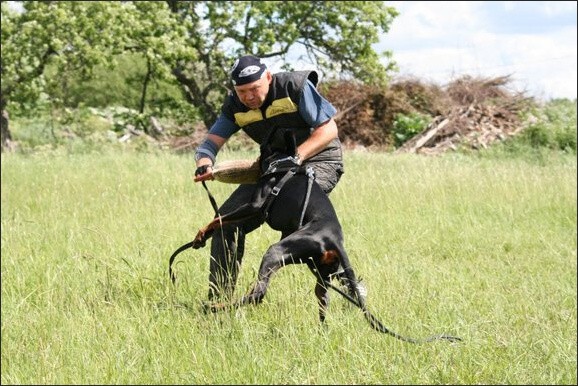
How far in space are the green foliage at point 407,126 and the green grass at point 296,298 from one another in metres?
14.9

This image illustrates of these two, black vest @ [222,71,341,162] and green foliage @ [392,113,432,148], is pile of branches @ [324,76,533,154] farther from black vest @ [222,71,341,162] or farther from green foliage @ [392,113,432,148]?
black vest @ [222,71,341,162]

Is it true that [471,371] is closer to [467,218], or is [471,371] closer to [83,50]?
[467,218]

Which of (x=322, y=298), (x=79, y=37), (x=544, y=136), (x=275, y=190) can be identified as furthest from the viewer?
(x=544, y=136)

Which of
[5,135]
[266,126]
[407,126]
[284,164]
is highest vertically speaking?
[266,126]

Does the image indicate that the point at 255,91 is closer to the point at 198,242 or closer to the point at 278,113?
the point at 278,113

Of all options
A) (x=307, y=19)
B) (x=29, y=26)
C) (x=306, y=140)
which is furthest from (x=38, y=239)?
(x=307, y=19)

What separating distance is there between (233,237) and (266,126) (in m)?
0.90

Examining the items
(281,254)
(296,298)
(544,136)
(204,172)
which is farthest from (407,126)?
(281,254)

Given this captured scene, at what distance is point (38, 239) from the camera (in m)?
8.29

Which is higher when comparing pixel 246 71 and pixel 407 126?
pixel 246 71

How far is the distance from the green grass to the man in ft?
1.29

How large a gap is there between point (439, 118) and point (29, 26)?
13.2m

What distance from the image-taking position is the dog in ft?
15.9

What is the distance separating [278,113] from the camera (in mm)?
5324
